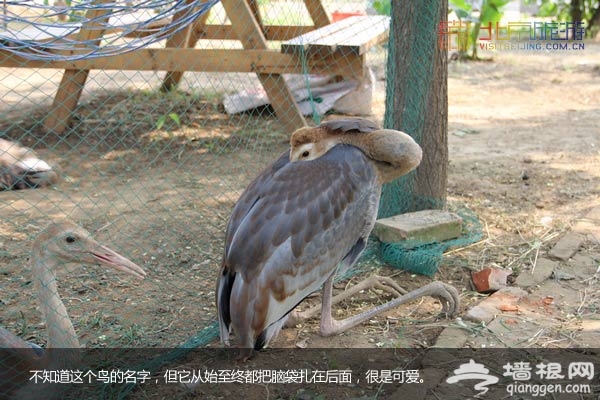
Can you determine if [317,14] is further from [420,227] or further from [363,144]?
[363,144]

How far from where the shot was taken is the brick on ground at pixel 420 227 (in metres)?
4.67

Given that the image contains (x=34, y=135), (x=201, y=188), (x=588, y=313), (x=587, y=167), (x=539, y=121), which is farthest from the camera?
(x=539, y=121)

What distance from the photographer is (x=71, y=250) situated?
351 centimetres

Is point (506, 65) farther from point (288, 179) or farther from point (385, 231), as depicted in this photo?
point (288, 179)

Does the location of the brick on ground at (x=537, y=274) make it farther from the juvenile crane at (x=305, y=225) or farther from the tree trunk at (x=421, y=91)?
the tree trunk at (x=421, y=91)

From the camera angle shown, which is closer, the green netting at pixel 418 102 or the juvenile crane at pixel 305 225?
the juvenile crane at pixel 305 225

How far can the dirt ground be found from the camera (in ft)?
13.2

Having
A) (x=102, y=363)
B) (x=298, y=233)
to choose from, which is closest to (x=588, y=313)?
(x=298, y=233)

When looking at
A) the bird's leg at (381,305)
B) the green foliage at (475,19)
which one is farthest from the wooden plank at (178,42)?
the green foliage at (475,19)

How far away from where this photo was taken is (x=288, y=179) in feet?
12.1

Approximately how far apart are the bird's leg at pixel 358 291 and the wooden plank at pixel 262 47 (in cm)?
282

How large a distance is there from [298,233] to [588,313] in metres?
1.76

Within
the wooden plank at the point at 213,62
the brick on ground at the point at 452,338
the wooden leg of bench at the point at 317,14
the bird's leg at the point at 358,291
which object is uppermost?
the wooden leg of bench at the point at 317,14

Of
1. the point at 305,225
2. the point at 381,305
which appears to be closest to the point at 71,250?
the point at 305,225
